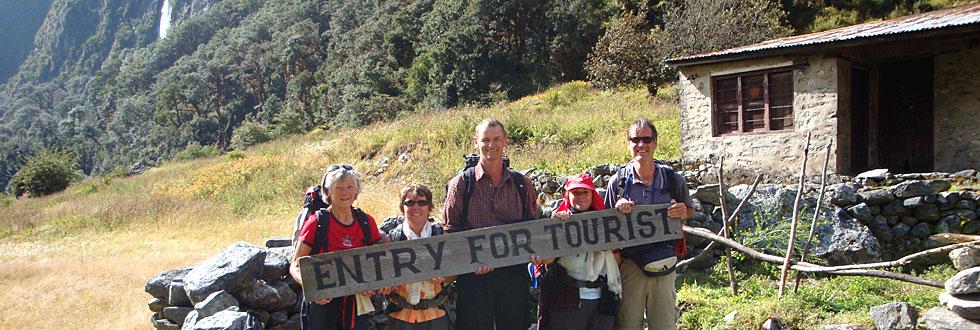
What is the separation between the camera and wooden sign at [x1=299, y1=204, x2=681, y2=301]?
306 cm

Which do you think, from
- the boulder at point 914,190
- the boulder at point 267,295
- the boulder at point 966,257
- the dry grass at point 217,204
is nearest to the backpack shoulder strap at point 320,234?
the boulder at point 267,295

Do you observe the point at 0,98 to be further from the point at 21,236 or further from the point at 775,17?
the point at 775,17

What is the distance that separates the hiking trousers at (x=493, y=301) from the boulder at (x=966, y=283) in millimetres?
3007

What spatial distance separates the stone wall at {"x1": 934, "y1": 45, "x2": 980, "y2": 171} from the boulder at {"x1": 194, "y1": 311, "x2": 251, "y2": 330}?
11338 millimetres

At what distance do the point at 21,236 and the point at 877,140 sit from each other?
67.4 feet

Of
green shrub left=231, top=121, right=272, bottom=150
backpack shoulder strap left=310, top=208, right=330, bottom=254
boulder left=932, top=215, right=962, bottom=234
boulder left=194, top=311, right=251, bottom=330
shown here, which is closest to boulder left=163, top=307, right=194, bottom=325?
boulder left=194, top=311, right=251, bottom=330

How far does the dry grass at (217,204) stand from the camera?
291 inches

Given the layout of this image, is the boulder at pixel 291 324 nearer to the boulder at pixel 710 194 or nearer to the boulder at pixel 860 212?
the boulder at pixel 710 194

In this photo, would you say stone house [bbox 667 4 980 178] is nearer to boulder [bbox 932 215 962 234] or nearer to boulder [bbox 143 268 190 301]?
boulder [bbox 932 215 962 234]

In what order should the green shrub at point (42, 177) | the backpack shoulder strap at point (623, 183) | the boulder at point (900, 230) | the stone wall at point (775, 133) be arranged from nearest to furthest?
the backpack shoulder strap at point (623, 183) → the boulder at point (900, 230) → the stone wall at point (775, 133) → the green shrub at point (42, 177)

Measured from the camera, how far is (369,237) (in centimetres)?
332

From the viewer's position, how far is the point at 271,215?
1322 cm

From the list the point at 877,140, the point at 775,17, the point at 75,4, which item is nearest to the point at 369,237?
the point at 877,140

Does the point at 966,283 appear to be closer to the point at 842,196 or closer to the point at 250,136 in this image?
the point at 842,196
